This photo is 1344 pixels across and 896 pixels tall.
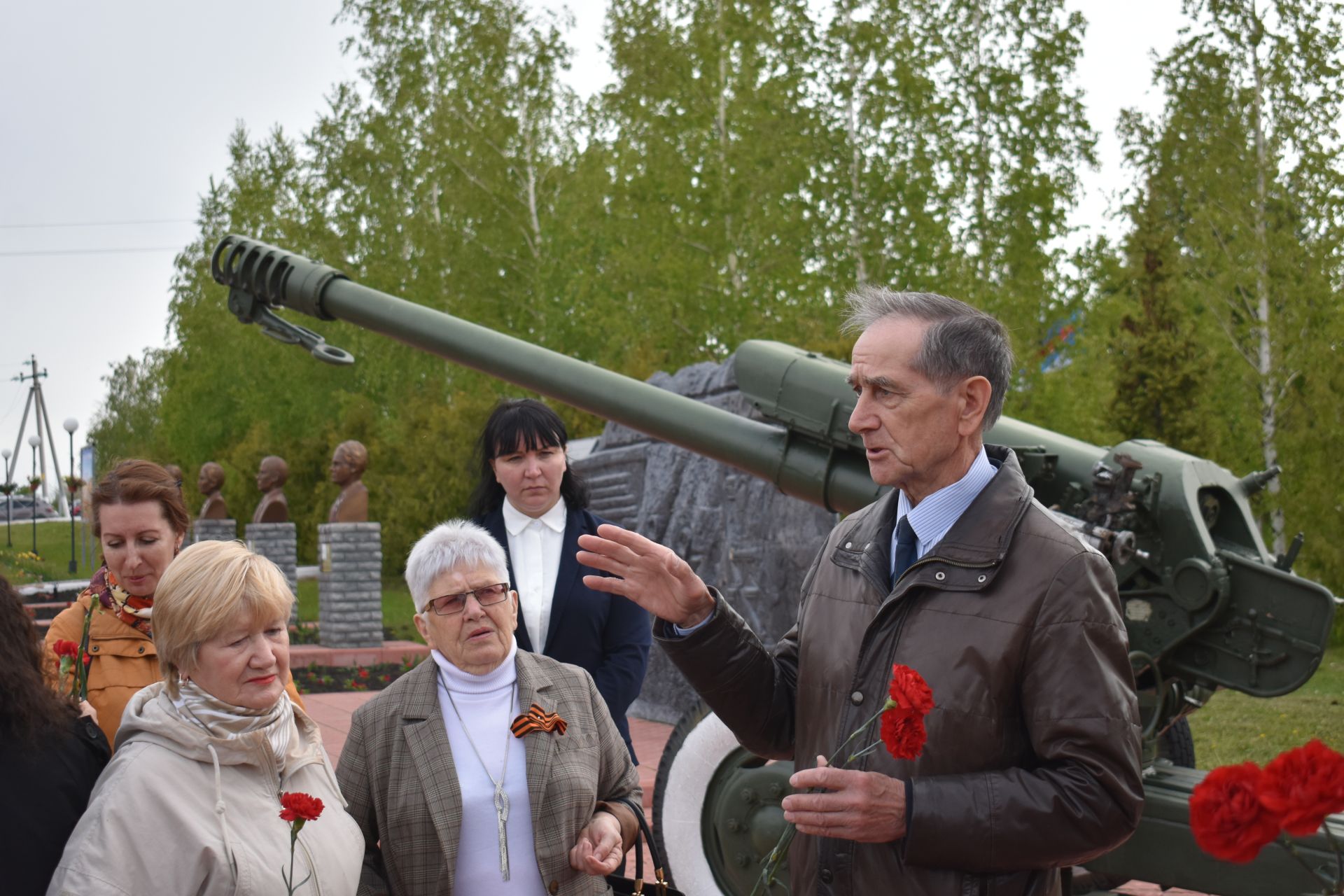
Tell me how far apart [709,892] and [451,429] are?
53.7 feet

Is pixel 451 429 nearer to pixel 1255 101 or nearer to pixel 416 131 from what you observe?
pixel 416 131

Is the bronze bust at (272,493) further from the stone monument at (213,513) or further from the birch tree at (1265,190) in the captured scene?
the birch tree at (1265,190)

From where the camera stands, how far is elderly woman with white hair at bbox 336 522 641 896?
2732 mm

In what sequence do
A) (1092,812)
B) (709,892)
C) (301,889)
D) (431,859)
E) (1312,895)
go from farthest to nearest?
(709,892), (1312,895), (431,859), (301,889), (1092,812)

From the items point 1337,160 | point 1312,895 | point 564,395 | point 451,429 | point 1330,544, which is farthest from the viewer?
point 451,429

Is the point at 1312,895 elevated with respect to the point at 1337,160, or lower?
lower

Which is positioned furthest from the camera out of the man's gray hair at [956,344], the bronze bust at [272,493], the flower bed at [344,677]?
the bronze bust at [272,493]

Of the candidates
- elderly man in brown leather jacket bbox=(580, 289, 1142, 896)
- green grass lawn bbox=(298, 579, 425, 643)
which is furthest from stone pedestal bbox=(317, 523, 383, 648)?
elderly man in brown leather jacket bbox=(580, 289, 1142, 896)

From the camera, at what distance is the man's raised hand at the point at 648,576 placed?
2.28 metres

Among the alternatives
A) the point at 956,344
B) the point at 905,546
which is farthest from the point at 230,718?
the point at 956,344

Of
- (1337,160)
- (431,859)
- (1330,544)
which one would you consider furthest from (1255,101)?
(431,859)

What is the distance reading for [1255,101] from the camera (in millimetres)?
14422

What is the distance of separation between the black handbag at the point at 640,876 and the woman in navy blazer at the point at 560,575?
0.75 m

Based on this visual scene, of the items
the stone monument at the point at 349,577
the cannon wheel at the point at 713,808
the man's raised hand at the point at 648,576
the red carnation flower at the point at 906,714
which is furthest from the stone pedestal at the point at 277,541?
the red carnation flower at the point at 906,714
